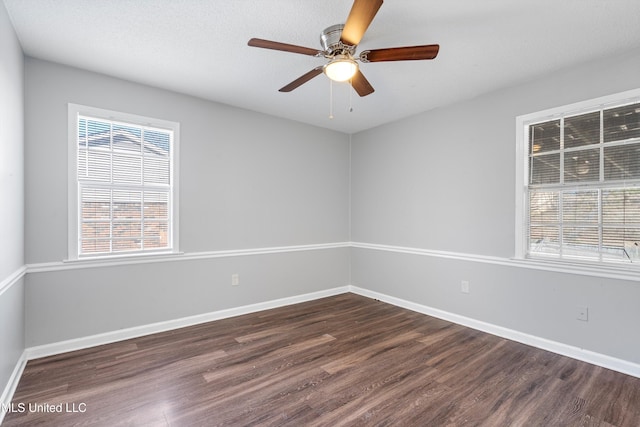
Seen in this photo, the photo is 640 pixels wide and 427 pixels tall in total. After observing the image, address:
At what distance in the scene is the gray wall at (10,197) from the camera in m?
1.93

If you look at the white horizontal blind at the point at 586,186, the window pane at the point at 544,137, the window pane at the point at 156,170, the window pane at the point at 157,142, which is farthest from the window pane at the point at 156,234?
the window pane at the point at 544,137

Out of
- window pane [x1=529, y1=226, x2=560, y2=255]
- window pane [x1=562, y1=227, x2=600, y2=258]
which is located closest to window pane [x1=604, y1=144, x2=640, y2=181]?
window pane [x1=562, y1=227, x2=600, y2=258]

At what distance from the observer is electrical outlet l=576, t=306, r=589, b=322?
2.64 meters

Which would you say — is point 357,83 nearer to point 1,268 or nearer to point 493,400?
point 493,400

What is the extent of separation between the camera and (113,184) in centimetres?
301

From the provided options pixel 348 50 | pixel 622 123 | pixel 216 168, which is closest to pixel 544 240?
pixel 622 123

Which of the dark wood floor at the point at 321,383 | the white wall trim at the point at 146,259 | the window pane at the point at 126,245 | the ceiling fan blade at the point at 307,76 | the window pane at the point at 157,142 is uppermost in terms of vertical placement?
the ceiling fan blade at the point at 307,76

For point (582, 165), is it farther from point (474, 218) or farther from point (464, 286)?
point (464, 286)

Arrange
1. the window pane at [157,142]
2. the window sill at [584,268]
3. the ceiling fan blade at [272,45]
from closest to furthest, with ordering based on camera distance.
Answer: the ceiling fan blade at [272,45] → the window sill at [584,268] → the window pane at [157,142]

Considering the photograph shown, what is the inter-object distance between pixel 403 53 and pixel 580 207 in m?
2.19

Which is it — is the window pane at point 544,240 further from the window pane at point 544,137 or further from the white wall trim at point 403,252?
the window pane at point 544,137

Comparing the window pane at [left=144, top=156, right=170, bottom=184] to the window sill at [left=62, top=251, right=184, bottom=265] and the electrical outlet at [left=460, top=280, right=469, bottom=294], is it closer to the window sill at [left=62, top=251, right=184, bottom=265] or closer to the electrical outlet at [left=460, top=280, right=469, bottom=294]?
the window sill at [left=62, top=251, right=184, bottom=265]

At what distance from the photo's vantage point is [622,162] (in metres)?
2.53

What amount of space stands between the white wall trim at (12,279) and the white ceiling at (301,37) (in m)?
1.73
